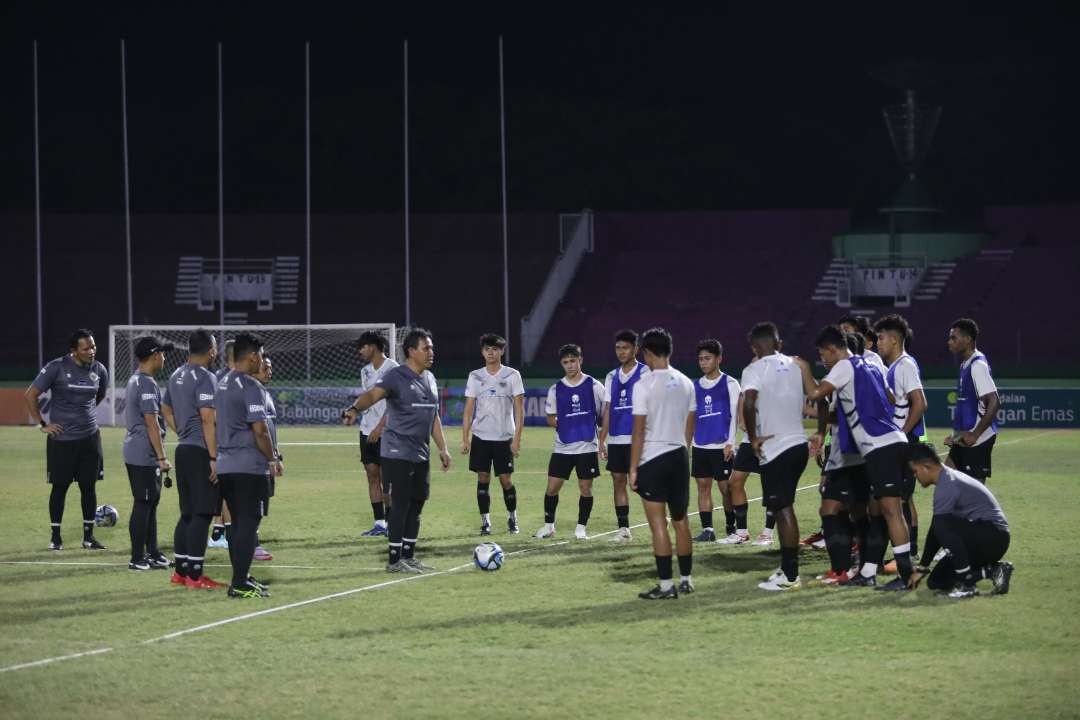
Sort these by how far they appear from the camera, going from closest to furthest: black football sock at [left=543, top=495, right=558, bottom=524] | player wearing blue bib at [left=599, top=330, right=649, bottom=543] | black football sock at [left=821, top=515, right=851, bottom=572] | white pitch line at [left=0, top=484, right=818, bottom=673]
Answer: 1. white pitch line at [left=0, top=484, right=818, bottom=673]
2. black football sock at [left=821, top=515, right=851, bottom=572]
3. player wearing blue bib at [left=599, top=330, right=649, bottom=543]
4. black football sock at [left=543, top=495, right=558, bottom=524]

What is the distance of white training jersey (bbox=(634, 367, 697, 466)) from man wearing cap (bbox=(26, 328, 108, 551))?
661cm

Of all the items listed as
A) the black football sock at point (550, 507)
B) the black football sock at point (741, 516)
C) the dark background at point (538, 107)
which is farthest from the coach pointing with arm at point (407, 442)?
the dark background at point (538, 107)

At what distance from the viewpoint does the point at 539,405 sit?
39.8 m

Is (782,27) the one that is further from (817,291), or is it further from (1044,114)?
(817,291)

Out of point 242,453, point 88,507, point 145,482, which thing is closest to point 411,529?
point 242,453

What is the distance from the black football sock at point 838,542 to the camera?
12.8 metres

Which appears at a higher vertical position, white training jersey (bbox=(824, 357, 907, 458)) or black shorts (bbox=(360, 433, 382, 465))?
white training jersey (bbox=(824, 357, 907, 458))

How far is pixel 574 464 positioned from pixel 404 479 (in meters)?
3.48

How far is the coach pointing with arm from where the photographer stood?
13.4 m

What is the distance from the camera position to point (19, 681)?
9.11 meters

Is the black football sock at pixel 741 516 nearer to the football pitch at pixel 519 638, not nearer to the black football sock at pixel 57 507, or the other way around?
the football pitch at pixel 519 638

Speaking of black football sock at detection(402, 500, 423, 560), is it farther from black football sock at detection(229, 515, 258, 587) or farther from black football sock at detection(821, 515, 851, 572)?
black football sock at detection(821, 515, 851, 572)

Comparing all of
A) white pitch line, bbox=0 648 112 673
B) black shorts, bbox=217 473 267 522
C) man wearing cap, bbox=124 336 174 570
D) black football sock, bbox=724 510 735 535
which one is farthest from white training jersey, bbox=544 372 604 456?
white pitch line, bbox=0 648 112 673

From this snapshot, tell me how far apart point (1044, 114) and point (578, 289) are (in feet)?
94.3
